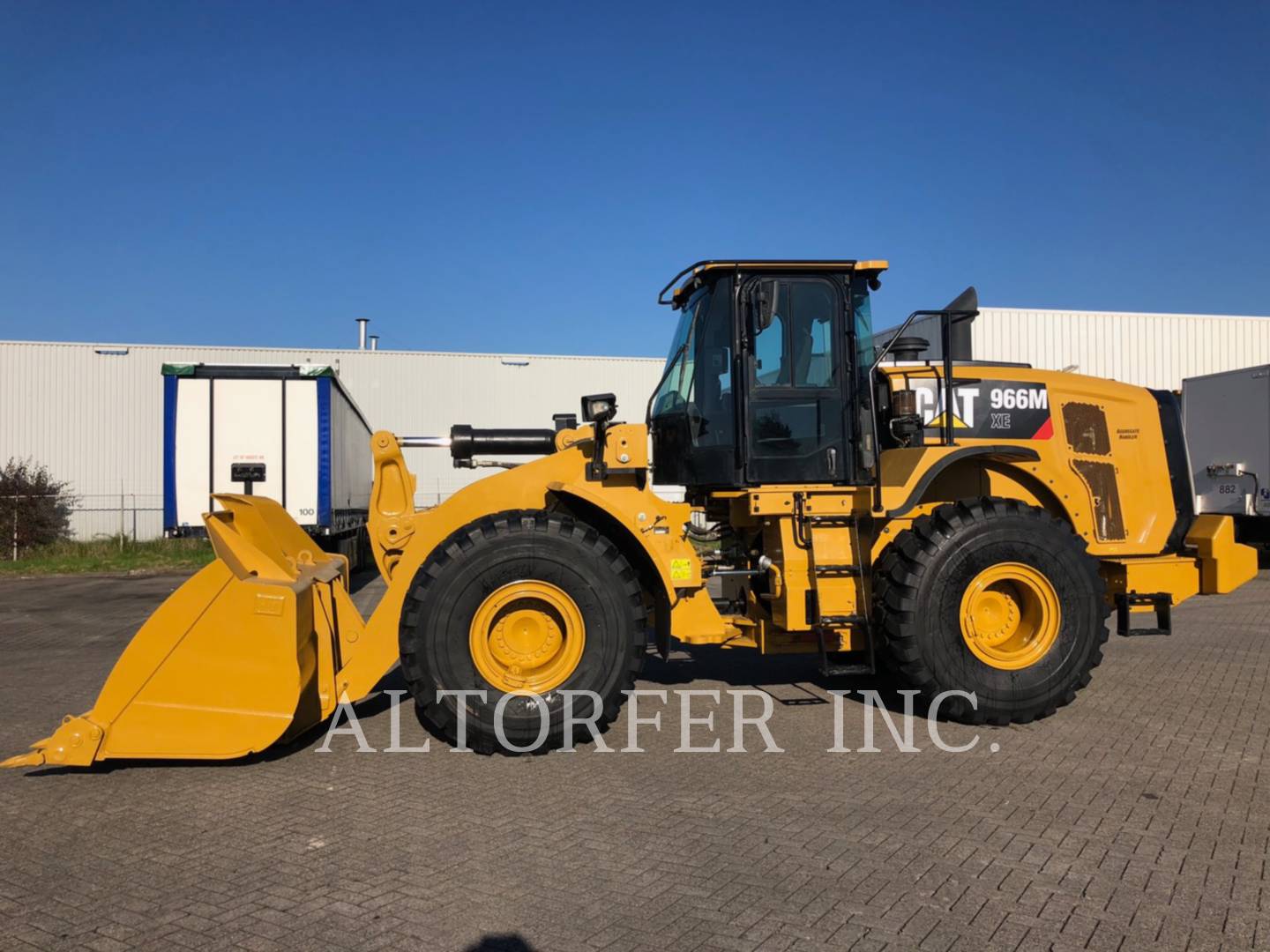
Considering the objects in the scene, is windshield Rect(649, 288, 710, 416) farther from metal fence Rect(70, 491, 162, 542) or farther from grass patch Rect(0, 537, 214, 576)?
metal fence Rect(70, 491, 162, 542)

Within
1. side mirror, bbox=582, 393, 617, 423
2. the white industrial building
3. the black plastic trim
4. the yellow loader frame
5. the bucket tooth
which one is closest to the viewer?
the bucket tooth

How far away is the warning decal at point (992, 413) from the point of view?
21.5ft

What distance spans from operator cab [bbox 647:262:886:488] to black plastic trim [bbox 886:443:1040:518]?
317mm

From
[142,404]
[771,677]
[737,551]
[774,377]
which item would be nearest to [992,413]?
[774,377]

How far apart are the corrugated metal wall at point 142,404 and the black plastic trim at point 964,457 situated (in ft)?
70.5

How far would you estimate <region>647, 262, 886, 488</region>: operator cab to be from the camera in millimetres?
6121

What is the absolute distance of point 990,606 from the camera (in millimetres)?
6199

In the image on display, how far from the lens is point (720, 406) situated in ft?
20.4

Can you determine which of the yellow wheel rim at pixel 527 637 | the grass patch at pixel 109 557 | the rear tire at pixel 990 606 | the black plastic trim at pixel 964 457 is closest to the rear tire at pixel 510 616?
the yellow wheel rim at pixel 527 637

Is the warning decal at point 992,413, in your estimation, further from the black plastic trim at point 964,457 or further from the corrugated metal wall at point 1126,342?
the corrugated metal wall at point 1126,342

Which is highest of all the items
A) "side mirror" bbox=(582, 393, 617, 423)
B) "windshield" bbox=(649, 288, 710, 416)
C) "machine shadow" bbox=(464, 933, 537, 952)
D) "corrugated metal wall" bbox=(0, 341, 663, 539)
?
"corrugated metal wall" bbox=(0, 341, 663, 539)

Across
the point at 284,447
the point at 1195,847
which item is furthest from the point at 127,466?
the point at 1195,847

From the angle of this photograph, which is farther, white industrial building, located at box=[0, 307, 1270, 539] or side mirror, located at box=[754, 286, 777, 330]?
white industrial building, located at box=[0, 307, 1270, 539]

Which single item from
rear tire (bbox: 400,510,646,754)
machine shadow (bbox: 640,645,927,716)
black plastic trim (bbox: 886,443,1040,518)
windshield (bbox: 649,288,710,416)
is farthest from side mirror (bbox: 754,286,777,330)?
machine shadow (bbox: 640,645,927,716)
